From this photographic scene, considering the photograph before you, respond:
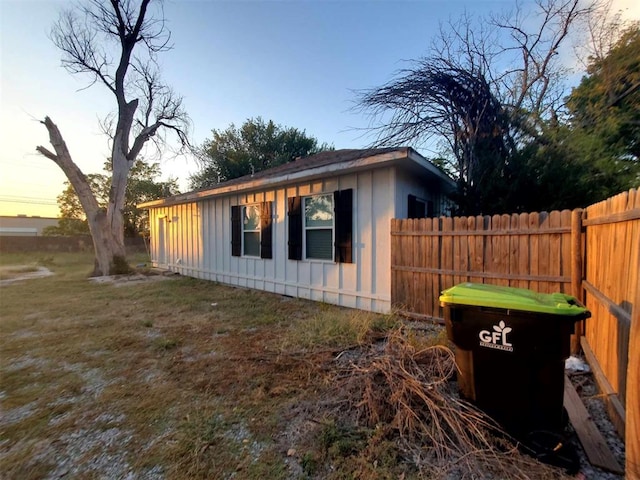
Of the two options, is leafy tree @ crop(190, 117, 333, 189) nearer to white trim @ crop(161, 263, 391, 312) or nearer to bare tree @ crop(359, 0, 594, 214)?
white trim @ crop(161, 263, 391, 312)

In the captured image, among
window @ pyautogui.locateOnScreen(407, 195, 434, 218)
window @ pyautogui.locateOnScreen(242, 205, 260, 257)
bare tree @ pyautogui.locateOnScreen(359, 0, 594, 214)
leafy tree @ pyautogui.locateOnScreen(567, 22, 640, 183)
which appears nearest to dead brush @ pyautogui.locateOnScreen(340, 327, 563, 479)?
window @ pyautogui.locateOnScreen(407, 195, 434, 218)

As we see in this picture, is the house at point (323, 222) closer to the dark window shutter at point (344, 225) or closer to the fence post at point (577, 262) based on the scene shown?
the dark window shutter at point (344, 225)

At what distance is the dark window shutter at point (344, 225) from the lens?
518cm

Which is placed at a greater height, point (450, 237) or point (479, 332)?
point (450, 237)

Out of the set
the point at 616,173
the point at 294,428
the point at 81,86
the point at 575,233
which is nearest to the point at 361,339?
the point at 294,428

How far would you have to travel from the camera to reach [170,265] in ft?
34.9

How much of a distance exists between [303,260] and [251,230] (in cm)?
206

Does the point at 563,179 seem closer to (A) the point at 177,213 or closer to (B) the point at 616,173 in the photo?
(B) the point at 616,173

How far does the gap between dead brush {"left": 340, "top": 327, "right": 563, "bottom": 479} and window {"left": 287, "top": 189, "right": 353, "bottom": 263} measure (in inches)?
119

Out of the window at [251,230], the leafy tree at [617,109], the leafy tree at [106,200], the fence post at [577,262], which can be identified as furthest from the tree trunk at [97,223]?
the leafy tree at [106,200]

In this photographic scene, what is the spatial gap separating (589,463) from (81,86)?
15183 mm

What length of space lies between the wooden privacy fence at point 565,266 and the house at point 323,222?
53cm

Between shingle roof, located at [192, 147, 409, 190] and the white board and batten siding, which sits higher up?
shingle roof, located at [192, 147, 409, 190]

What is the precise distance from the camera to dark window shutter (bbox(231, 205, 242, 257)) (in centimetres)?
749
